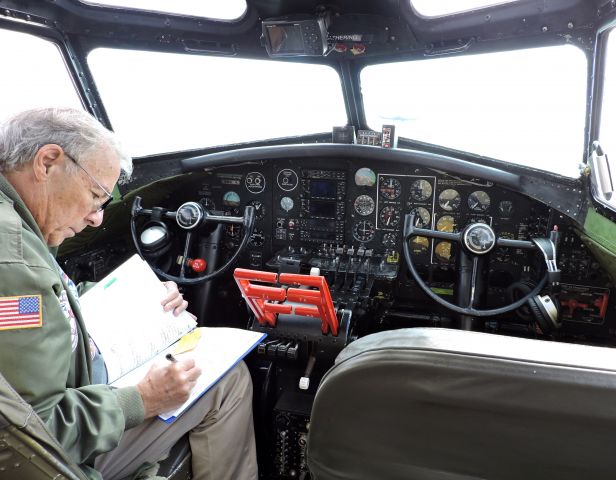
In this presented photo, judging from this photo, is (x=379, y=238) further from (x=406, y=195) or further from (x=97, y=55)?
(x=97, y=55)

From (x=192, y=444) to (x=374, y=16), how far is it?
2058 mm

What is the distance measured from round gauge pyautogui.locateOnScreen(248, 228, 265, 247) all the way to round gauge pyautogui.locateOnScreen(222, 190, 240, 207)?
20cm

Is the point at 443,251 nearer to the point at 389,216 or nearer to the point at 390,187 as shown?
the point at 389,216

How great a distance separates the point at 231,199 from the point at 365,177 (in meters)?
0.84

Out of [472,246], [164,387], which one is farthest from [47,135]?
[472,246]

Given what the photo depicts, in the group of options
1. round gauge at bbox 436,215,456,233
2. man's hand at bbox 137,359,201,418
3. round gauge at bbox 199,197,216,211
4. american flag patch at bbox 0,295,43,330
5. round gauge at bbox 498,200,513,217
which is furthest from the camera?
round gauge at bbox 199,197,216,211

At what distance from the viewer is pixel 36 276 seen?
40.8 inches

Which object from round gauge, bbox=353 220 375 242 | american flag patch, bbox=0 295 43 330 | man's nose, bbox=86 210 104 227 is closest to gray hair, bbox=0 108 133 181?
man's nose, bbox=86 210 104 227

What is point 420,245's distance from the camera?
115 inches


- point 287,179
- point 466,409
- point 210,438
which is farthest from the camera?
point 287,179

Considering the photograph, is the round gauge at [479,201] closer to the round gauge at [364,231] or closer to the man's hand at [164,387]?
the round gauge at [364,231]

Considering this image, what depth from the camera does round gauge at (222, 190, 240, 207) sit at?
124 inches

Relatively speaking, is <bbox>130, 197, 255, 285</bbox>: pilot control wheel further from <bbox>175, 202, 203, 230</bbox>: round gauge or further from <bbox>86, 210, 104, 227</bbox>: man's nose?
<bbox>86, 210, 104, 227</bbox>: man's nose

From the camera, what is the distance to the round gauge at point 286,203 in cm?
309
